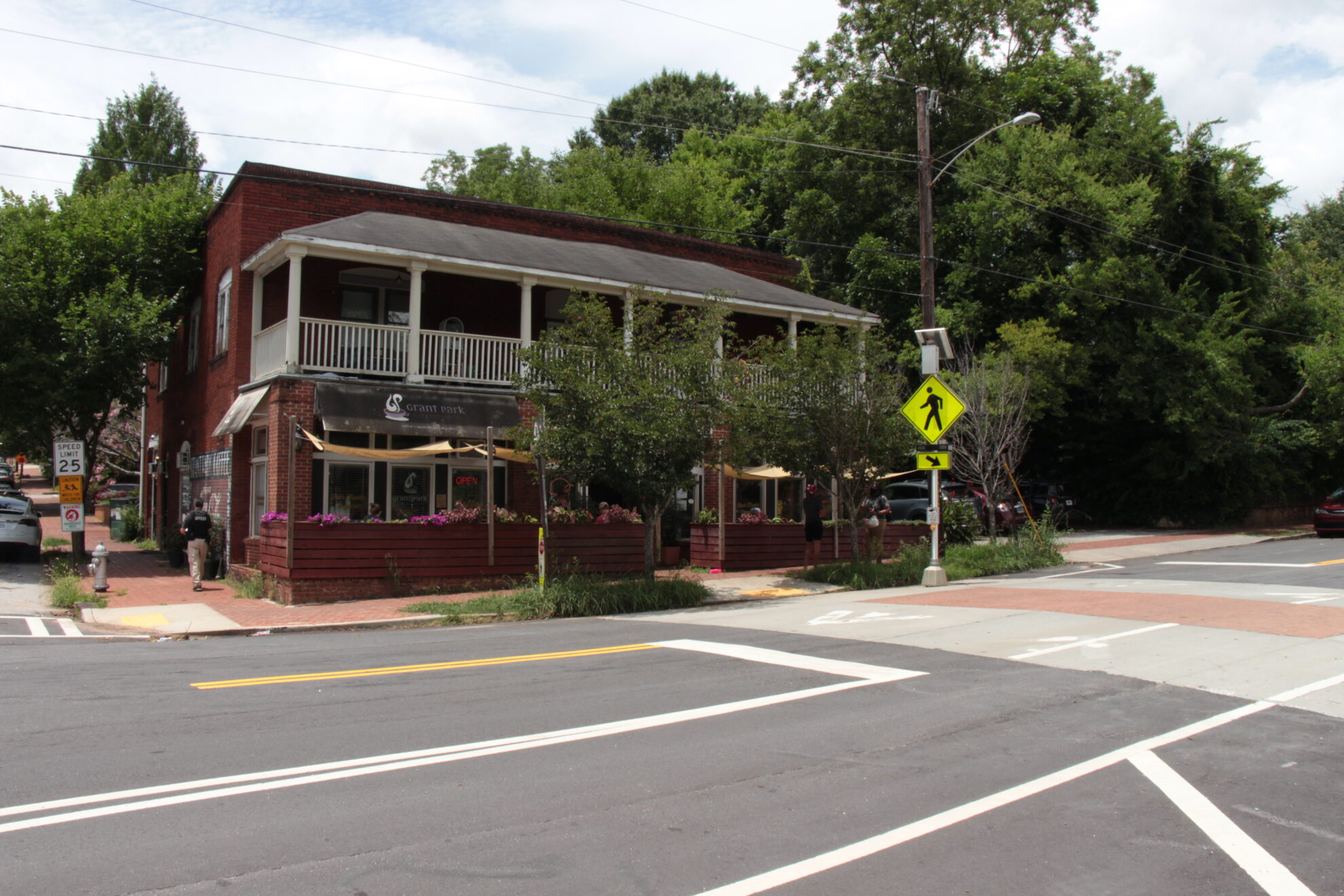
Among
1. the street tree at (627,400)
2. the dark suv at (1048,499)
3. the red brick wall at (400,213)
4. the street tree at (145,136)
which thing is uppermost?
the street tree at (145,136)

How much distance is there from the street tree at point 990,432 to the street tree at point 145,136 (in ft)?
142

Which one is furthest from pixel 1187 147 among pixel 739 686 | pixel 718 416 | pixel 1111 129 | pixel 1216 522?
pixel 739 686

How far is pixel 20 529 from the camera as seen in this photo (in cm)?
2111

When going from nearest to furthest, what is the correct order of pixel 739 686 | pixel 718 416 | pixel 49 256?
pixel 739 686 → pixel 718 416 → pixel 49 256

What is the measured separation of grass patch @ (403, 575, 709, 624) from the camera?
1389 centimetres

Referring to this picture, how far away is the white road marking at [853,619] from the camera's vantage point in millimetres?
11781

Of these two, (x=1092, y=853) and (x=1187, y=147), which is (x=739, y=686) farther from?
(x=1187, y=147)

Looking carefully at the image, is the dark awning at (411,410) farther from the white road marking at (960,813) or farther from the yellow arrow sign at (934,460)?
the white road marking at (960,813)

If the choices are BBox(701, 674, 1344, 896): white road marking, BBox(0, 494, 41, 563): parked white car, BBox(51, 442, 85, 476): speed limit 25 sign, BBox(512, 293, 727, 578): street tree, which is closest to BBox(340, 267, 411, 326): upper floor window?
BBox(51, 442, 85, 476): speed limit 25 sign

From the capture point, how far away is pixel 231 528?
1927cm

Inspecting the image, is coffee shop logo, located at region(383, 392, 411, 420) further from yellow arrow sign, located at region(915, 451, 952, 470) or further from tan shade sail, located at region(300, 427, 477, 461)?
yellow arrow sign, located at region(915, 451, 952, 470)

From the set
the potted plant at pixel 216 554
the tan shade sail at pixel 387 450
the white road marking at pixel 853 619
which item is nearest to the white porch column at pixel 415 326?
the tan shade sail at pixel 387 450

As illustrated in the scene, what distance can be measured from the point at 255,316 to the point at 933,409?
533 inches

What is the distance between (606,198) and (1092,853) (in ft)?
126
